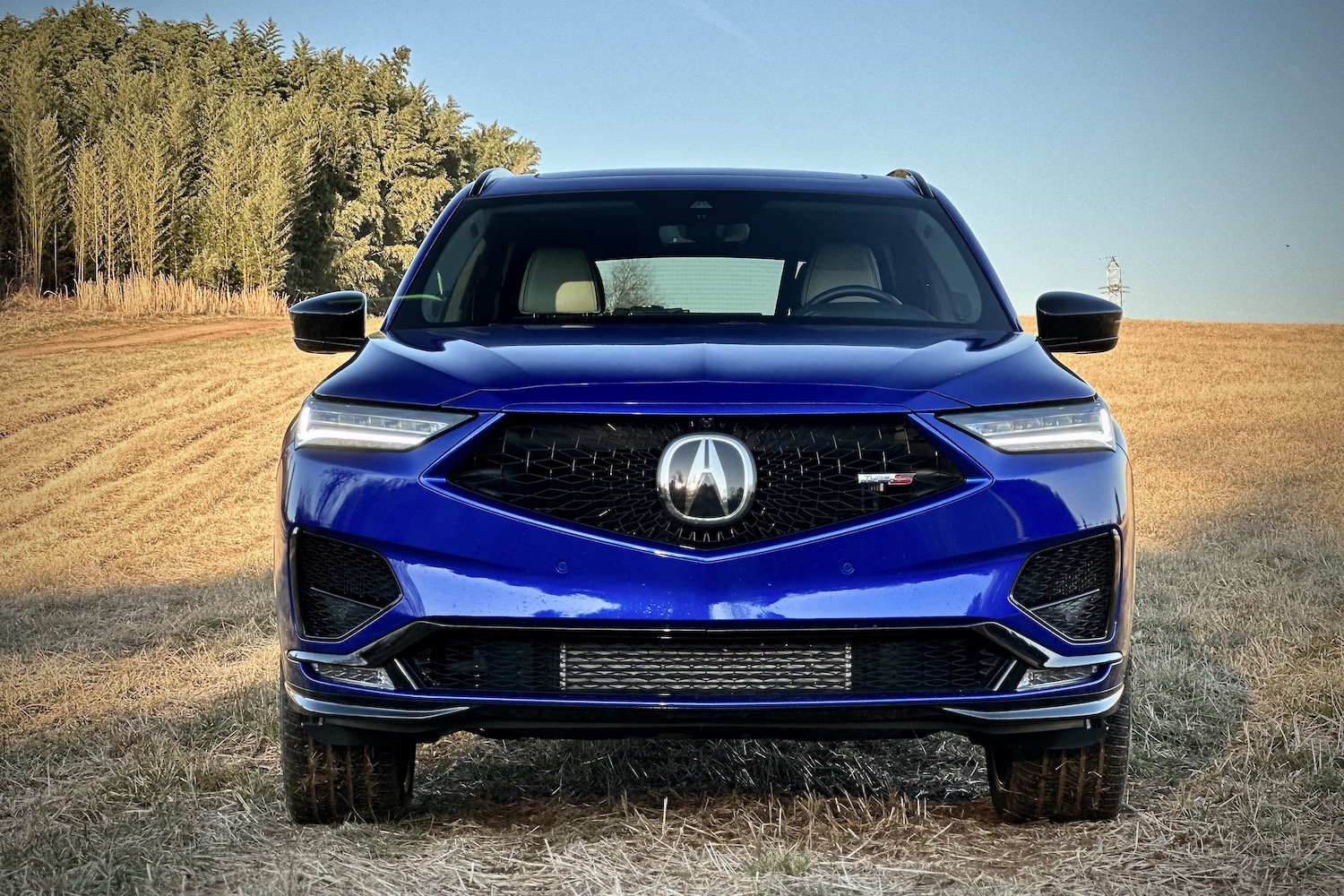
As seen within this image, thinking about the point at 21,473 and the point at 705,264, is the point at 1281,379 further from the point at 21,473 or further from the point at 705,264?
the point at 705,264

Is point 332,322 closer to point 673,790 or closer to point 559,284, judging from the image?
point 559,284

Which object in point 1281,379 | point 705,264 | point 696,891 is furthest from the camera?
point 1281,379

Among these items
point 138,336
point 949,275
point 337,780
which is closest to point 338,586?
point 337,780

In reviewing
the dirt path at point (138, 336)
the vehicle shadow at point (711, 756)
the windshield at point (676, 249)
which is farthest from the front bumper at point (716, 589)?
the dirt path at point (138, 336)

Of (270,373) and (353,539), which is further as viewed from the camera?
(270,373)

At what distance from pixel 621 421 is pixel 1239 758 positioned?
96.7 inches

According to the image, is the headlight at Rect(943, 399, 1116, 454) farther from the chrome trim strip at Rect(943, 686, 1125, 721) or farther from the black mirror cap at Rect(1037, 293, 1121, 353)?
the black mirror cap at Rect(1037, 293, 1121, 353)

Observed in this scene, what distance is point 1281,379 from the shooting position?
27.4 meters

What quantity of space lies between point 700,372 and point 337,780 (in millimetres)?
1392

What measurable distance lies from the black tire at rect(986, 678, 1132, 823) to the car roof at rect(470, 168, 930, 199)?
1939mm

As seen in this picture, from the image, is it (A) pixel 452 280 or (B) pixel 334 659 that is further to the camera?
(A) pixel 452 280

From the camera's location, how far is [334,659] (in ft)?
10.4

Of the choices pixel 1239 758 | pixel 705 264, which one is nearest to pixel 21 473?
pixel 705 264

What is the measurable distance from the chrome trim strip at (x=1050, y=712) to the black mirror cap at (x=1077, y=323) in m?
1.07
